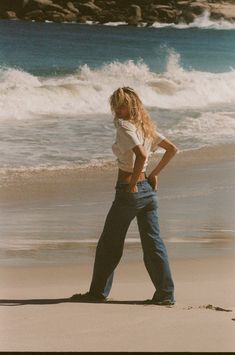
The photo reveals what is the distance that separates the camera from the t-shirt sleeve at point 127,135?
12.9 feet

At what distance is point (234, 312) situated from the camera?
4.00 meters

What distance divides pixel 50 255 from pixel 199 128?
159 inches

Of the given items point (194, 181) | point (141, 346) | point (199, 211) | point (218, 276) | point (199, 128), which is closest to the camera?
point (141, 346)

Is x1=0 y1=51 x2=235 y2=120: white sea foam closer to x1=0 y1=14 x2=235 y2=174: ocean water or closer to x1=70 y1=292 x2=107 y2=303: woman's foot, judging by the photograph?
x1=0 y1=14 x2=235 y2=174: ocean water

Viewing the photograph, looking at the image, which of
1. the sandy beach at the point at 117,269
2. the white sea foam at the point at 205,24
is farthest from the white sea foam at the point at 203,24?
the sandy beach at the point at 117,269

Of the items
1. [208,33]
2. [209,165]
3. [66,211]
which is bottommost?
[66,211]

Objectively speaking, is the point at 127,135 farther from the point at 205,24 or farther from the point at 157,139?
the point at 205,24

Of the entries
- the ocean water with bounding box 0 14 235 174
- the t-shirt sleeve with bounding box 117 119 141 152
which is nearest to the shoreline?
the ocean water with bounding box 0 14 235 174

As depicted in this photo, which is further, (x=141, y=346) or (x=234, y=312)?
(x=234, y=312)

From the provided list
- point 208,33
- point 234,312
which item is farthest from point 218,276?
point 208,33

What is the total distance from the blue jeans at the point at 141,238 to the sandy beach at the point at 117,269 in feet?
0.36

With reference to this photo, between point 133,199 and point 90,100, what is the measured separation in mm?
5604

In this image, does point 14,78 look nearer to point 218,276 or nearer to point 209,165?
point 209,165

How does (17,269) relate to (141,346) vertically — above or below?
above
